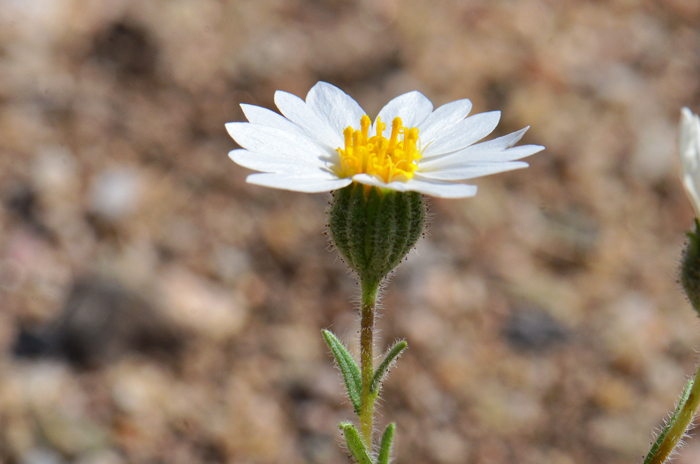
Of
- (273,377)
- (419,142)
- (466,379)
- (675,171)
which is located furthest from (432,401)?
(675,171)

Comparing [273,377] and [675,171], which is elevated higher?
[675,171]

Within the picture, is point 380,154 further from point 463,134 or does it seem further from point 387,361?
point 387,361

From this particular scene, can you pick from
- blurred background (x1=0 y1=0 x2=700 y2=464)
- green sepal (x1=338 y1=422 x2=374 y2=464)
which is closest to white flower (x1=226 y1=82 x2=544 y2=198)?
green sepal (x1=338 y1=422 x2=374 y2=464)

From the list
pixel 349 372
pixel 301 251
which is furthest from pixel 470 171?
pixel 301 251

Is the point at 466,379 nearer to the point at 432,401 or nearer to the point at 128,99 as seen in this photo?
the point at 432,401

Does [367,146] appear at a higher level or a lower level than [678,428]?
Answer: higher

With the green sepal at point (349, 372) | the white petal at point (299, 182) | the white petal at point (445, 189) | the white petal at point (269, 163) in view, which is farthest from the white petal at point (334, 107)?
the green sepal at point (349, 372)
